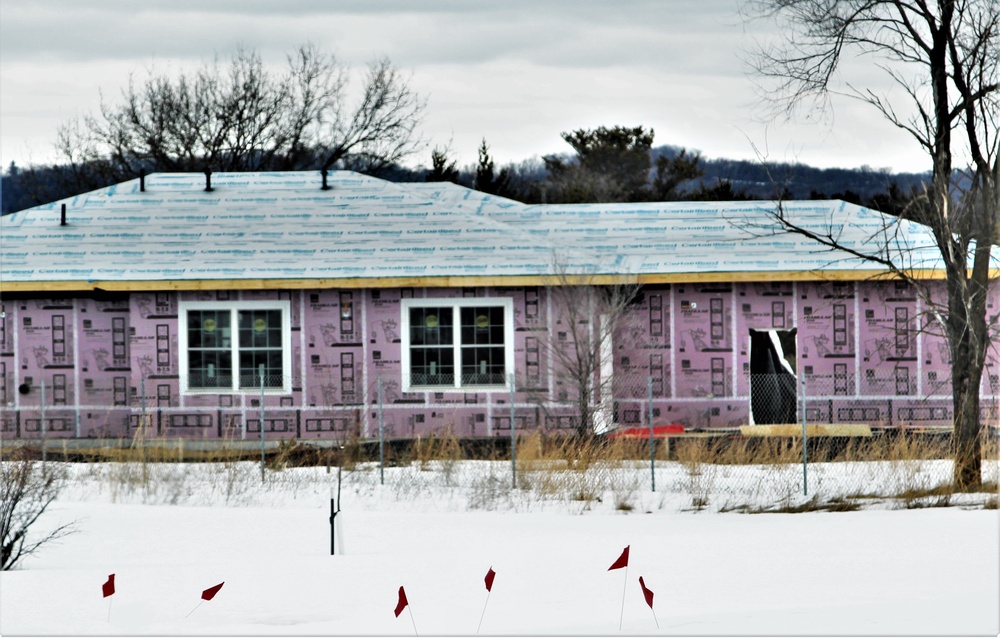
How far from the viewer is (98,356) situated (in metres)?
23.2

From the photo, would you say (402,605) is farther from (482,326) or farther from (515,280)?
(482,326)

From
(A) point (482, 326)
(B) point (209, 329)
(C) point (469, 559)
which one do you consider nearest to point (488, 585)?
(C) point (469, 559)

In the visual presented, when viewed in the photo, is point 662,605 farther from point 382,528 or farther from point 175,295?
point 175,295

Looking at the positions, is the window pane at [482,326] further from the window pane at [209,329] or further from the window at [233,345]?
the window pane at [209,329]

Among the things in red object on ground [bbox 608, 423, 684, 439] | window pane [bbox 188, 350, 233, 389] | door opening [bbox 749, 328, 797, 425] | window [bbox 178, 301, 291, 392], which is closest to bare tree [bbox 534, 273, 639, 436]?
red object on ground [bbox 608, 423, 684, 439]

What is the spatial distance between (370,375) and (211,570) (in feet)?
34.1

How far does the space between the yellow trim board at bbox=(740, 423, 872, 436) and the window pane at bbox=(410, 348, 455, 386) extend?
5.20m

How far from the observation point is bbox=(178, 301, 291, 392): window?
2273cm

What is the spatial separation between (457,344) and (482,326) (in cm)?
55

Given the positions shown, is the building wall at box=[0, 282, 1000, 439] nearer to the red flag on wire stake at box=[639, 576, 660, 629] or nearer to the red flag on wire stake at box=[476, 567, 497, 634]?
the red flag on wire stake at box=[476, 567, 497, 634]

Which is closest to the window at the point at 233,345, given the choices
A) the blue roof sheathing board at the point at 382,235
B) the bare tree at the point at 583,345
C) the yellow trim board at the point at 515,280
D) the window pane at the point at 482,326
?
the yellow trim board at the point at 515,280

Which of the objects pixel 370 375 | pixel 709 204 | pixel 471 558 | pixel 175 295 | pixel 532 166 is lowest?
pixel 471 558

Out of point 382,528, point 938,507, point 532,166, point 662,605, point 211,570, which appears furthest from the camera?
point 532,166

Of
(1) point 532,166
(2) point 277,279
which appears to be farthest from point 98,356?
(1) point 532,166
